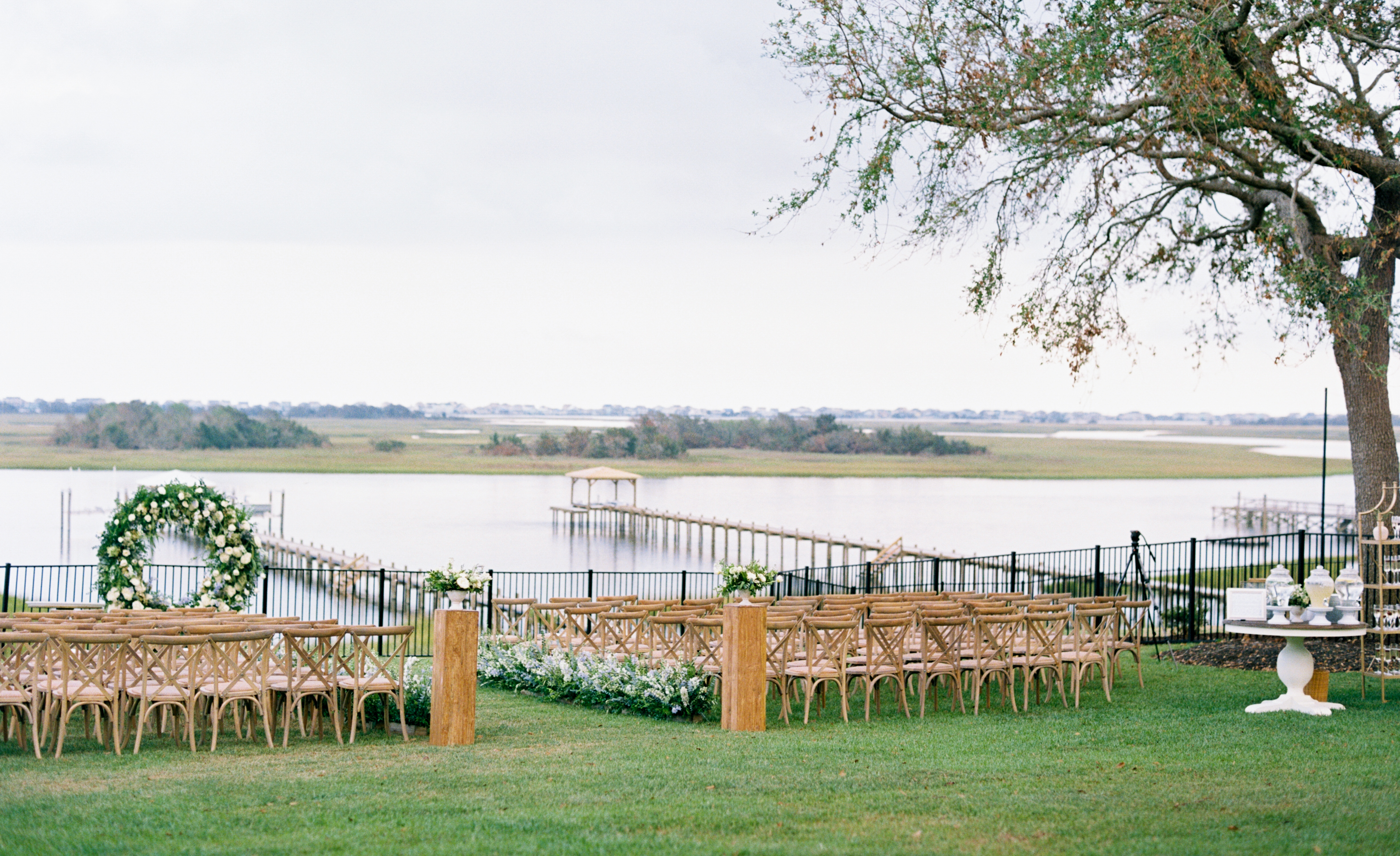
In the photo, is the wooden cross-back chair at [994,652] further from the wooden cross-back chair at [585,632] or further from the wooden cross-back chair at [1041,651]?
the wooden cross-back chair at [585,632]

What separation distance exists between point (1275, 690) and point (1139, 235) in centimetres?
693

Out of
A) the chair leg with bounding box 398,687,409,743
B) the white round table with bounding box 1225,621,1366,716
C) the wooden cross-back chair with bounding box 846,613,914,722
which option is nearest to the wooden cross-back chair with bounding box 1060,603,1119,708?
the white round table with bounding box 1225,621,1366,716

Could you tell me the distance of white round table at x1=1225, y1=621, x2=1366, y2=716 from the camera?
34.0ft

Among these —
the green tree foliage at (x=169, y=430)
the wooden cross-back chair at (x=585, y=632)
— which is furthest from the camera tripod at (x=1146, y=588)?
the green tree foliage at (x=169, y=430)

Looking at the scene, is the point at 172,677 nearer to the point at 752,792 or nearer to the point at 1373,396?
the point at 752,792

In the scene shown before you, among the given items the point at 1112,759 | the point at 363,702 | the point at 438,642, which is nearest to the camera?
the point at 1112,759

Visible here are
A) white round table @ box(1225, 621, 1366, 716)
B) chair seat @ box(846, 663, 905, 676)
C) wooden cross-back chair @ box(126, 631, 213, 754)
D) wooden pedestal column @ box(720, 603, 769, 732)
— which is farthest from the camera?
chair seat @ box(846, 663, 905, 676)

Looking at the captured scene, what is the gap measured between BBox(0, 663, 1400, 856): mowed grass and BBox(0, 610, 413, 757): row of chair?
263 mm

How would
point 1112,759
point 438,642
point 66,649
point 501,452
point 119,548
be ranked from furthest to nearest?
1. point 501,452
2. point 119,548
3. point 438,642
4. point 66,649
5. point 1112,759

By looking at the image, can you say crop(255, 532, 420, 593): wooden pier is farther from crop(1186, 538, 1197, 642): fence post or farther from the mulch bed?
the mulch bed

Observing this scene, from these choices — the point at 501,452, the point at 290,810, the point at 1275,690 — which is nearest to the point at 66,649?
the point at 290,810

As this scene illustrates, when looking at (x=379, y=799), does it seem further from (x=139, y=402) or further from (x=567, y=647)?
(x=139, y=402)

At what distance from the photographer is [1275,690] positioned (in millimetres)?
11984

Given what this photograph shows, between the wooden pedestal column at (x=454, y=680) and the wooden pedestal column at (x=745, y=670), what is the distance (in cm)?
208
